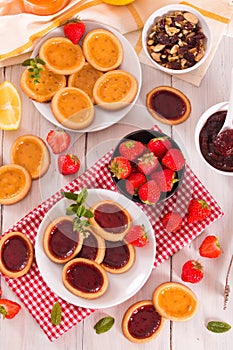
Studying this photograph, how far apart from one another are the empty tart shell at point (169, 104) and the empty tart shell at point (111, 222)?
1.34ft

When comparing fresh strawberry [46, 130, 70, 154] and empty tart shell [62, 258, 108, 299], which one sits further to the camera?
fresh strawberry [46, 130, 70, 154]

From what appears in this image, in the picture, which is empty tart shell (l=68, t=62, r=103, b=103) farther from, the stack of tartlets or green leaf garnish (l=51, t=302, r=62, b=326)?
green leaf garnish (l=51, t=302, r=62, b=326)

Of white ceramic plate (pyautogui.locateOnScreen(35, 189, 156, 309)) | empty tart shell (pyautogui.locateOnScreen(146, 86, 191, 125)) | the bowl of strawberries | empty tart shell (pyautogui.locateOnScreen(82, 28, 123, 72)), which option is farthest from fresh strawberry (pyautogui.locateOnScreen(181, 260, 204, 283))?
empty tart shell (pyautogui.locateOnScreen(82, 28, 123, 72))

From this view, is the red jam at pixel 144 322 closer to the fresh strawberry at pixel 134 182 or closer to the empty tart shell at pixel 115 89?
the fresh strawberry at pixel 134 182

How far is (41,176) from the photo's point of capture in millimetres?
2613

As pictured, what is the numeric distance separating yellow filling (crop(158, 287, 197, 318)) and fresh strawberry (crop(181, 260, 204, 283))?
0.05 m

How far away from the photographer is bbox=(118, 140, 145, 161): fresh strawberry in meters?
2.50

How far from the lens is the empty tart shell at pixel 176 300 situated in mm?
2531

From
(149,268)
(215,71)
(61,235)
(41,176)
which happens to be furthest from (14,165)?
(215,71)

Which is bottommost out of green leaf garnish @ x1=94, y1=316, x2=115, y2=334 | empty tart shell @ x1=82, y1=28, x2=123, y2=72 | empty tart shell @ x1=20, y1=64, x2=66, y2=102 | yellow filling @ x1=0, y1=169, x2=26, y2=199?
green leaf garnish @ x1=94, y1=316, x2=115, y2=334

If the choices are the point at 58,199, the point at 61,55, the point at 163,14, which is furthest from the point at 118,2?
the point at 58,199

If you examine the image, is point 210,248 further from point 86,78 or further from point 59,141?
point 86,78

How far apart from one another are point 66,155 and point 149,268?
0.48 metres

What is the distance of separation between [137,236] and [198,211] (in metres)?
0.23
